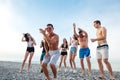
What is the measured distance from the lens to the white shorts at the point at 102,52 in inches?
541

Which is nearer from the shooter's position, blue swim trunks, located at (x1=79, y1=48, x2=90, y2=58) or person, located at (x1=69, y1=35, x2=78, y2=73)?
blue swim trunks, located at (x1=79, y1=48, x2=90, y2=58)

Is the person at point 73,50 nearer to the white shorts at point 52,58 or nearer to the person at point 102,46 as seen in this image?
the person at point 102,46

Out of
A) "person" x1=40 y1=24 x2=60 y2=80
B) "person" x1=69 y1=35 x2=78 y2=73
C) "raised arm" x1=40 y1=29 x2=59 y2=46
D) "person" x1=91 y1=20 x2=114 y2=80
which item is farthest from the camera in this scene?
"person" x1=69 y1=35 x2=78 y2=73

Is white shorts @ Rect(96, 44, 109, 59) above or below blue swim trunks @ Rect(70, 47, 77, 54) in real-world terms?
below

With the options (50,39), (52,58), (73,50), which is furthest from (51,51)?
(73,50)

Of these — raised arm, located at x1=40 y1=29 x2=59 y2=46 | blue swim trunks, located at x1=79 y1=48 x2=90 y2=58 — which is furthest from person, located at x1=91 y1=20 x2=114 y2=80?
blue swim trunks, located at x1=79 y1=48 x2=90 y2=58

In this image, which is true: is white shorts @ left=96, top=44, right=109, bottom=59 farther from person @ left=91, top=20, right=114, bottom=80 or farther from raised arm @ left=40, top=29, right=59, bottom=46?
raised arm @ left=40, top=29, right=59, bottom=46

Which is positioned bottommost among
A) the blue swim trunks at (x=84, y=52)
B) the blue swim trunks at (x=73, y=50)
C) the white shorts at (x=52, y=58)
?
the white shorts at (x=52, y=58)

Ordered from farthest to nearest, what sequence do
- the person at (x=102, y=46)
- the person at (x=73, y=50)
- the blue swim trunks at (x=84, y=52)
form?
the person at (x=73, y=50) < the blue swim trunks at (x=84, y=52) < the person at (x=102, y=46)

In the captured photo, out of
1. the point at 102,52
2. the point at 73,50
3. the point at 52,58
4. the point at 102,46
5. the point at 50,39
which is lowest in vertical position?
the point at 52,58

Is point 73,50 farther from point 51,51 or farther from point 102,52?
point 51,51

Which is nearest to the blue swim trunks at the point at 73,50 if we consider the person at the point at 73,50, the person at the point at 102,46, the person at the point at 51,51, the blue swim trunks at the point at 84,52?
the person at the point at 73,50

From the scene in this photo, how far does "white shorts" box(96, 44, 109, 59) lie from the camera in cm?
1375

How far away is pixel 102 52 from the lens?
13836 mm
